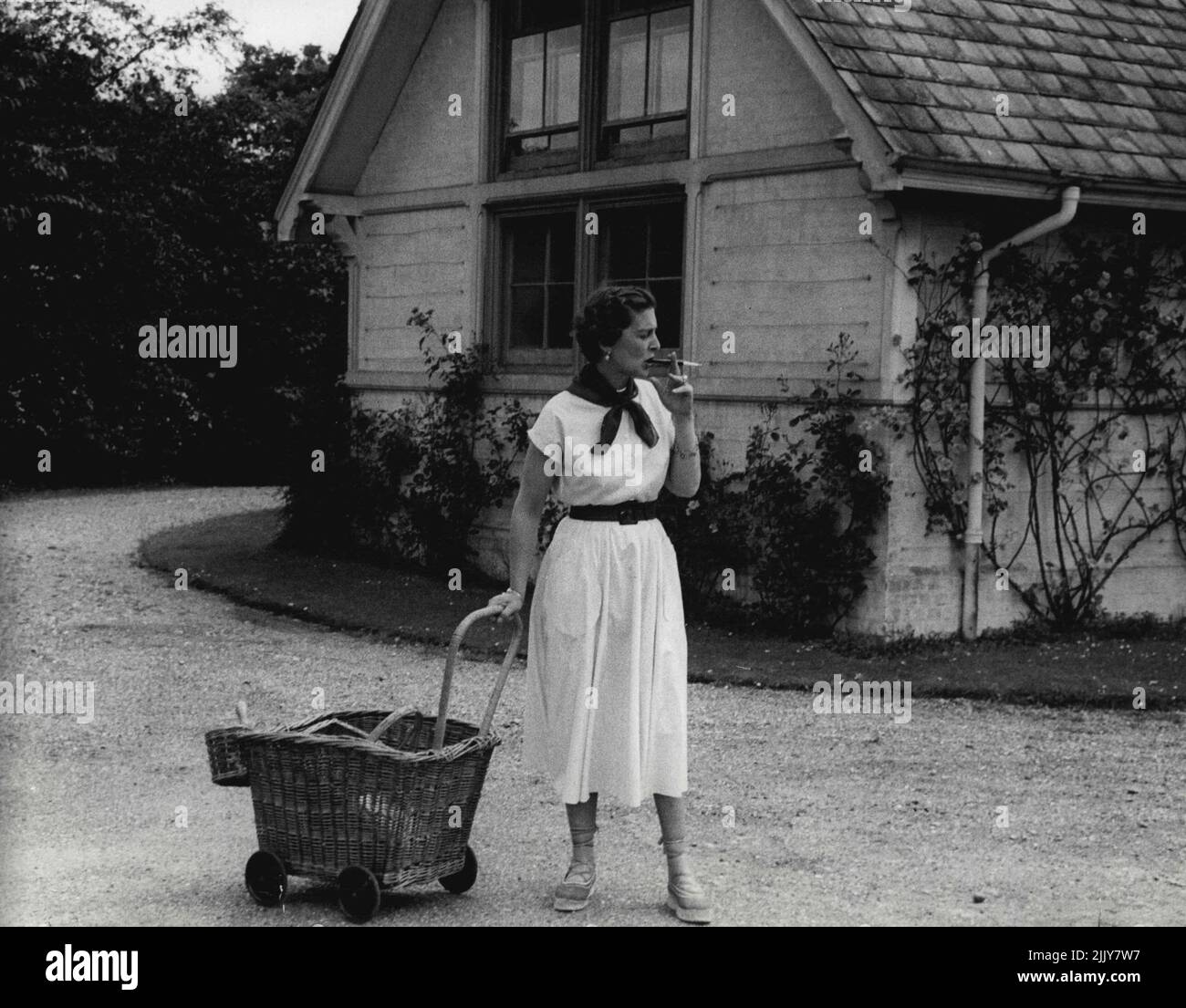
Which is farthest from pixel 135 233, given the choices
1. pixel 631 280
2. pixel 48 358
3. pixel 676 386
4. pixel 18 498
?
pixel 676 386

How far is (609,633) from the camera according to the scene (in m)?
5.48

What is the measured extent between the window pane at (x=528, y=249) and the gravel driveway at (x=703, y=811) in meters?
4.10

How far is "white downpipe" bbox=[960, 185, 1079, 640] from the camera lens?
34.8 ft

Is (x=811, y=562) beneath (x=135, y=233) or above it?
beneath

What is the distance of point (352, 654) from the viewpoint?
35.6ft

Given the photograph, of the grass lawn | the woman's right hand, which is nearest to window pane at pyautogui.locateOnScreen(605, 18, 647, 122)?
the grass lawn

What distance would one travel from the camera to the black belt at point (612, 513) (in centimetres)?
552

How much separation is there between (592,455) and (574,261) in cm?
803

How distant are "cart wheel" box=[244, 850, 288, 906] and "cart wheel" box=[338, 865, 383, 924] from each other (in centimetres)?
22

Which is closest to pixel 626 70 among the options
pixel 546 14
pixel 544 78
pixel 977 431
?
pixel 544 78

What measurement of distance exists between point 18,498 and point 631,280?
12.2 m

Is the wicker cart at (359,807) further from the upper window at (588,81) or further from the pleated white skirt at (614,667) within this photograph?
the upper window at (588,81)

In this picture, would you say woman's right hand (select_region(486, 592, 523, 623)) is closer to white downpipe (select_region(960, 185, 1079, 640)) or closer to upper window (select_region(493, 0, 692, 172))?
white downpipe (select_region(960, 185, 1079, 640))
